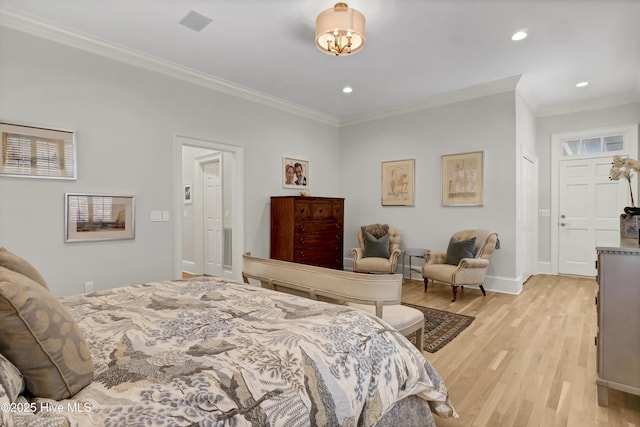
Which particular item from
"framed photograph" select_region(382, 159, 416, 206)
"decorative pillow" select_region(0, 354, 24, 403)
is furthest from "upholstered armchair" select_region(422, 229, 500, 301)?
"decorative pillow" select_region(0, 354, 24, 403)

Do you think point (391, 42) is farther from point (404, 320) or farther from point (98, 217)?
point (98, 217)

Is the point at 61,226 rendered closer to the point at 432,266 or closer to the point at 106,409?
the point at 106,409

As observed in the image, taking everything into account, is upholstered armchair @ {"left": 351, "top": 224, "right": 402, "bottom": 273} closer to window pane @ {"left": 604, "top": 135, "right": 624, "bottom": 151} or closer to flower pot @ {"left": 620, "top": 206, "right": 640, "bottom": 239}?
flower pot @ {"left": 620, "top": 206, "right": 640, "bottom": 239}

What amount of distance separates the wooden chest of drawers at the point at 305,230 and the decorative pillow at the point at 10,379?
12.8ft

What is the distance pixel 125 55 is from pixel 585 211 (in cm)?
696

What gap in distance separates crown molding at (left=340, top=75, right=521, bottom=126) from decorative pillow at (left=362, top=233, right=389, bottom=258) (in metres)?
2.14

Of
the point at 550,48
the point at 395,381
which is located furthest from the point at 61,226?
the point at 550,48

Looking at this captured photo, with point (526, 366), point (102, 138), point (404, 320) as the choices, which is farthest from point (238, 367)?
point (102, 138)

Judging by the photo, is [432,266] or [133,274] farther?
[432,266]

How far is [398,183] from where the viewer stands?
5.64 m

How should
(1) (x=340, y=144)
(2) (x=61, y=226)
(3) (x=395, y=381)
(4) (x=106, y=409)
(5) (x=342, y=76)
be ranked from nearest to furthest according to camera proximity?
(4) (x=106, y=409), (3) (x=395, y=381), (2) (x=61, y=226), (5) (x=342, y=76), (1) (x=340, y=144)

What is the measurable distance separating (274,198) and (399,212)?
7.17ft

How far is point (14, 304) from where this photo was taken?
86cm

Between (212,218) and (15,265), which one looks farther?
(212,218)
